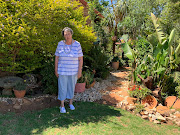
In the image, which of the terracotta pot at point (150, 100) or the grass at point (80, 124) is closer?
the grass at point (80, 124)

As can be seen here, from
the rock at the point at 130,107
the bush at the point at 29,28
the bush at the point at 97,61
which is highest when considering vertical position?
the bush at the point at 29,28

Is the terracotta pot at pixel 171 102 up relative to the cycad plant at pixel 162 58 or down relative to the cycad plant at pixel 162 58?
down

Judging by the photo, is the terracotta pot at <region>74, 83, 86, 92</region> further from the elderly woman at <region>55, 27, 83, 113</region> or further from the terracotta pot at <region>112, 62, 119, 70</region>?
the terracotta pot at <region>112, 62, 119, 70</region>

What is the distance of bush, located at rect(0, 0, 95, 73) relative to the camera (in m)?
4.29

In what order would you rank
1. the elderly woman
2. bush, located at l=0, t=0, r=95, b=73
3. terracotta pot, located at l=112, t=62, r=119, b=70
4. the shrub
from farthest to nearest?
1. terracotta pot, located at l=112, t=62, r=119, b=70
2. the shrub
3. bush, located at l=0, t=0, r=95, b=73
4. the elderly woman

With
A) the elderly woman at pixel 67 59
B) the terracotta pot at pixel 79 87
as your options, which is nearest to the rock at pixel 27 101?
the elderly woman at pixel 67 59

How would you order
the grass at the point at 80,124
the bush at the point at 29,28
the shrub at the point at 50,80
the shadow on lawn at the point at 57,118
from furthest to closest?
the shrub at the point at 50,80 → the bush at the point at 29,28 → the shadow on lawn at the point at 57,118 → the grass at the point at 80,124

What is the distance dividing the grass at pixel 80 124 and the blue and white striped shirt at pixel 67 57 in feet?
3.69

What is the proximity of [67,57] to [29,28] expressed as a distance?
Answer: 165 centimetres

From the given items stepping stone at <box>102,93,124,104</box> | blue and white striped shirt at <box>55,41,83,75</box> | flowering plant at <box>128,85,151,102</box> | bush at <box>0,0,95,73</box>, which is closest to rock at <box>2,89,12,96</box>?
bush at <box>0,0,95,73</box>

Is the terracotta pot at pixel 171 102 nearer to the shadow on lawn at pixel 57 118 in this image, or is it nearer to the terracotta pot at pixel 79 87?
the shadow on lawn at pixel 57 118

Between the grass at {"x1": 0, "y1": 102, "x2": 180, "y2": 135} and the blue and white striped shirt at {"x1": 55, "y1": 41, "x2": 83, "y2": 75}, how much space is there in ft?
3.69

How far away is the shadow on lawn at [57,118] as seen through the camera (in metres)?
3.35

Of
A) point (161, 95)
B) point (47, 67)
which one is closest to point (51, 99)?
point (47, 67)
